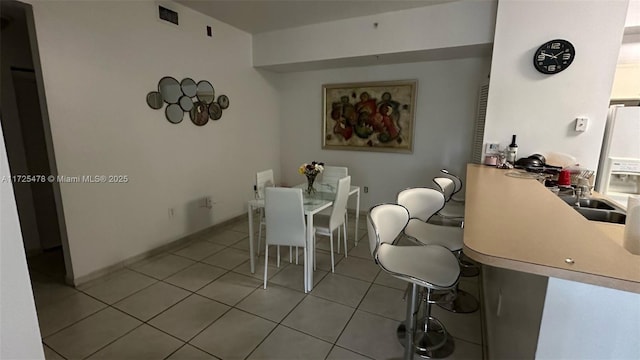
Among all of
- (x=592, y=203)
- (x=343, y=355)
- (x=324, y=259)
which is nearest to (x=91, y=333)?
(x=343, y=355)

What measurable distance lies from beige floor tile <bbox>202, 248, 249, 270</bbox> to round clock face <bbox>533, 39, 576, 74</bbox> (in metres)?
3.54

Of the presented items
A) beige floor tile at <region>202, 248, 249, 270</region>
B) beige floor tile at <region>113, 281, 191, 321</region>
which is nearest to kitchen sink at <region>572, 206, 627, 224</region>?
beige floor tile at <region>202, 248, 249, 270</region>

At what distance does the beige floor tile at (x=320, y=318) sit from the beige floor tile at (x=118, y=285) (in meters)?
1.46

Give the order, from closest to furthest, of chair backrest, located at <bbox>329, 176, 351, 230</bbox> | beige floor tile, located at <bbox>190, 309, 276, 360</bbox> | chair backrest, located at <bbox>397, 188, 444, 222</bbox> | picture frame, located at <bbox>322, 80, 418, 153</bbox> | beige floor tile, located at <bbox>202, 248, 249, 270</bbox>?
1. beige floor tile, located at <bbox>190, 309, 276, 360</bbox>
2. chair backrest, located at <bbox>397, 188, 444, 222</bbox>
3. chair backrest, located at <bbox>329, 176, 351, 230</bbox>
4. beige floor tile, located at <bbox>202, 248, 249, 270</bbox>
5. picture frame, located at <bbox>322, 80, 418, 153</bbox>

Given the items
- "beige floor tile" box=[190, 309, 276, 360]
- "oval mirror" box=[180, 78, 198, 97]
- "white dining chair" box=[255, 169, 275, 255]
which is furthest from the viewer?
"oval mirror" box=[180, 78, 198, 97]

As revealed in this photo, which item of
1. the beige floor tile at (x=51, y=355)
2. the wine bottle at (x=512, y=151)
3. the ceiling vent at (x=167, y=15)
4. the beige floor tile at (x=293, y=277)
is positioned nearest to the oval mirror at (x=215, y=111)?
the ceiling vent at (x=167, y=15)

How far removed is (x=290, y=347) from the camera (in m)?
1.95

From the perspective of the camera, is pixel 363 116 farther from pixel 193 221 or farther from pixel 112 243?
pixel 112 243

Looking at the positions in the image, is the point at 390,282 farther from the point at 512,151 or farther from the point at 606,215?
the point at 512,151

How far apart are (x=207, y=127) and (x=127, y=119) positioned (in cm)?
101

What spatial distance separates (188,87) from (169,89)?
0.25 metres

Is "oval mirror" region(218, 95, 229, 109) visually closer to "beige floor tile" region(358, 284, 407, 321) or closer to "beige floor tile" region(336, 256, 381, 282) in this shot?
"beige floor tile" region(336, 256, 381, 282)

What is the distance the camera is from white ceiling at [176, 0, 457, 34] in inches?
126

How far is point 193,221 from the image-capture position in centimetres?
376
